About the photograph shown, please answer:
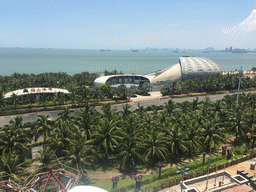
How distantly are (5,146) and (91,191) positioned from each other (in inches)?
787

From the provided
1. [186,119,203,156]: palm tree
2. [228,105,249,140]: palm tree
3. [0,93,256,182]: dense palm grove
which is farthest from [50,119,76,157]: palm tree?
[228,105,249,140]: palm tree

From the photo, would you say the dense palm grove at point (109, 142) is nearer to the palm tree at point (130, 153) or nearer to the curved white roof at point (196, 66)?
the palm tree at point (130, 153)

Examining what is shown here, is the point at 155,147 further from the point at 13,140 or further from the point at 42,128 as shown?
the point at 13,140

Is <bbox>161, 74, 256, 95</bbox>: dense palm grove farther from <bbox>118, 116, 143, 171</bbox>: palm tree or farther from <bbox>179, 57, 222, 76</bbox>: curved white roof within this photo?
<bbox>118, 116, 143, 171</bbox>: palm tree

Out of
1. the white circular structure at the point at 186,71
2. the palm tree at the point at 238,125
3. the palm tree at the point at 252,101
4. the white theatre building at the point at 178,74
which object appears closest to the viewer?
the palm tree at the point at 238,125

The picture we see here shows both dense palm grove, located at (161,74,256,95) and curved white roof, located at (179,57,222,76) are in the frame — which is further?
curved white roof, located at (179,57,222,76)

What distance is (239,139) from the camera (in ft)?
129

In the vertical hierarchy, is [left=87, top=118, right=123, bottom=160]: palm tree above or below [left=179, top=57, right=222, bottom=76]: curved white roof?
below

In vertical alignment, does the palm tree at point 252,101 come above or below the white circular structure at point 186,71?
below

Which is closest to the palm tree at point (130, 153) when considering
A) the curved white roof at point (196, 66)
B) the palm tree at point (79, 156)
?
the palm tree at point (79, 156)

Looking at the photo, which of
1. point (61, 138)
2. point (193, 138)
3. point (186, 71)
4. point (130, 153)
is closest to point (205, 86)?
point (186, 71)

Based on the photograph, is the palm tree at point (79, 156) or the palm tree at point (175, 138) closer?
the palm tree at point (79, 156)

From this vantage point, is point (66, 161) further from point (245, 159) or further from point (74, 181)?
point (245, 159)

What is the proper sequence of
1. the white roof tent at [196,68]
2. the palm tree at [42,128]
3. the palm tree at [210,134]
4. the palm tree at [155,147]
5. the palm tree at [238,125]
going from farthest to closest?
the white roof tent at [196,68] < the palm tree at [238,125] < the palm tree at [42,128] < the palm tree at [210,134] < the palm tree at [155,147]
